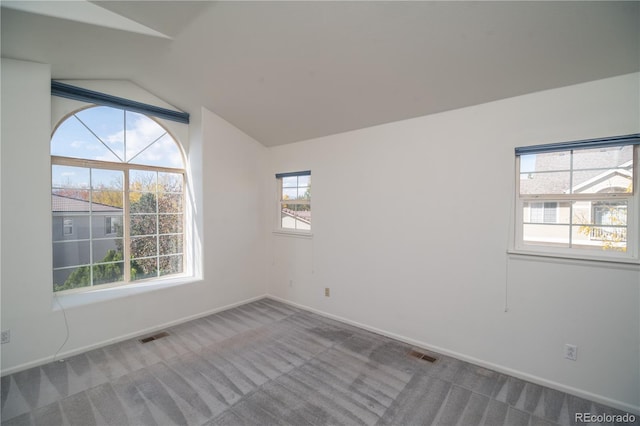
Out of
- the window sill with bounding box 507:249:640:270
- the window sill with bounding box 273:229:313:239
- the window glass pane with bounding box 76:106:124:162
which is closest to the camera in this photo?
the window sill with bounding box 507:249:640:270

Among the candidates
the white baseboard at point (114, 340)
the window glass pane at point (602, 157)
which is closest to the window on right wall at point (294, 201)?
the white baseboard at point (114, 340)

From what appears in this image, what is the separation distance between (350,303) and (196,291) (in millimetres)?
2100

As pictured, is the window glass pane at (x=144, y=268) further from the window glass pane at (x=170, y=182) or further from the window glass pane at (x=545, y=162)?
the window glass pane at (x=545, y=162)

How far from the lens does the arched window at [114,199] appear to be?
10.4 feet

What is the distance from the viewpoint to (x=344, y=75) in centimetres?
275

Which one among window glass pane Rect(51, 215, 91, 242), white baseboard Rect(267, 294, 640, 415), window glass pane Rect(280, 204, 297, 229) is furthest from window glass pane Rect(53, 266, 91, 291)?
white baseboard Rect(267, 294, 640, 415)

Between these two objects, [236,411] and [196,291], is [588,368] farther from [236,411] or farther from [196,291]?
[196,291]

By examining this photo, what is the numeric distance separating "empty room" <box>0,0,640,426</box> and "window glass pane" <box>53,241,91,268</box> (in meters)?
0.02

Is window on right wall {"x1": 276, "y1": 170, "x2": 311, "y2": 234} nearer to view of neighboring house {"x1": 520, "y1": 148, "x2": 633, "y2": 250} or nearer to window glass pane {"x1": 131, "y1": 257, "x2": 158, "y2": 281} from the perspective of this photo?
window glass pane {"x1": 131, "y1": 257, "x2": 158, "y2": 281}

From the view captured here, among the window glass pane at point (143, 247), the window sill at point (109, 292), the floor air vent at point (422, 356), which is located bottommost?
the floor air vent at point (422, 356)

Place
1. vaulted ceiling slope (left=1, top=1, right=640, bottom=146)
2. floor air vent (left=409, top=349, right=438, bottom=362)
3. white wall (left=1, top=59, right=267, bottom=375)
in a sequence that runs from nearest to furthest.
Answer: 1. vaulted ceiling slope (left=1, top=1, right=640, bottom=146)
2. white wall (left=1, top=59, right=267, bottom=375)
3. floor air vent (left=409, top=349, right=438, bottom=362)

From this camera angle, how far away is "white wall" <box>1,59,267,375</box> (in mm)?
2562

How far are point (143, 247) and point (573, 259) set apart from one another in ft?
15.4

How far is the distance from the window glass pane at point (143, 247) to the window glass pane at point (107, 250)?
0.15m
